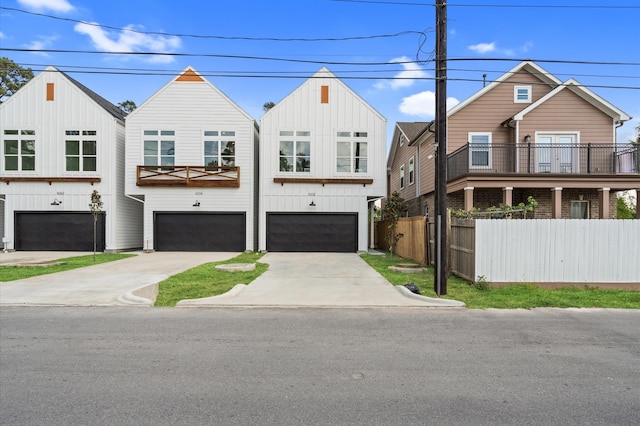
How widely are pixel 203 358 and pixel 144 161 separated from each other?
1792 centimetres

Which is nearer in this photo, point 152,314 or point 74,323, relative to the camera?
point 74,323

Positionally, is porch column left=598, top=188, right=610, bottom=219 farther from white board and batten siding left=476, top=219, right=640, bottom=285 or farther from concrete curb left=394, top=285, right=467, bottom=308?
concrete curb left=394, top=285, right=467, bottom=308

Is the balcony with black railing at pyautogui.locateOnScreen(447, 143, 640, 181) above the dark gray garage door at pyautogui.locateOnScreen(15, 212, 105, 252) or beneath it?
above

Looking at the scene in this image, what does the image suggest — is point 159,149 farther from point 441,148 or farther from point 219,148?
point 441,148

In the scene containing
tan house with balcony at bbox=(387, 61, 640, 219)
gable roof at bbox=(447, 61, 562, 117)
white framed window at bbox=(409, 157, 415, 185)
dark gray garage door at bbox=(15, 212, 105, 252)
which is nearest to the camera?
tan house with balcony at bbox=(387, 61, 640, 219)

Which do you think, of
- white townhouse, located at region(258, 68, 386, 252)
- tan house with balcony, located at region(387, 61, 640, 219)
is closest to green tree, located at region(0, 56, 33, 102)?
white townhouse, located at region(258, 68, 386, 252)

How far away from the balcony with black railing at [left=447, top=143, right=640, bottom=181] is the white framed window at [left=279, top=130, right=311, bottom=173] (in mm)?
7312

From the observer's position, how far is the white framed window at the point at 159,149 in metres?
20.2

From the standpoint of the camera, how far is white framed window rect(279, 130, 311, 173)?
20.2 m

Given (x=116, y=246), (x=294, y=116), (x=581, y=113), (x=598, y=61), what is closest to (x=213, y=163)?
(x=294, y=116)

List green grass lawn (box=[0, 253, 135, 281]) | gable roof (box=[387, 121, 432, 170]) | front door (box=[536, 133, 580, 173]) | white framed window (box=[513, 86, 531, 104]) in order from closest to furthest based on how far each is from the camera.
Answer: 1. green grass lawn (box=[0, 253, 135, 281])
2. front door (box=[536, 133, 580, 173])
3. white framed window (box=[513, 86, 531, 104])
4. gable roof (box=[387, 121, 432, 170])

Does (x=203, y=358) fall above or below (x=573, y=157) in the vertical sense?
below

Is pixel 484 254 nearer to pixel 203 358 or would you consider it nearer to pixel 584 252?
pixel 584 252

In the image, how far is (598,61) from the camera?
1050 centimetres
